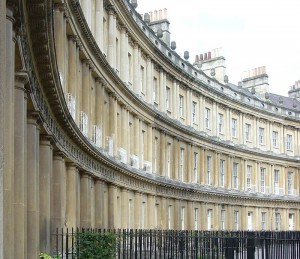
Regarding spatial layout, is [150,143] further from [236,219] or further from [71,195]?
[236,219]

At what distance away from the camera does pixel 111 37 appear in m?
32.0

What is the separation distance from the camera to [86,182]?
87.7 feet

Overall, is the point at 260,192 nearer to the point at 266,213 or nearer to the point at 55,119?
the point at 266,213

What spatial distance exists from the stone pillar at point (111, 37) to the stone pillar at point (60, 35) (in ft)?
31.1

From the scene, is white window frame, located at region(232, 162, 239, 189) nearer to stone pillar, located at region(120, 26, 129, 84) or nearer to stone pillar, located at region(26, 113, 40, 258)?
stone pillar, located at region(120, 26, 129, 84)

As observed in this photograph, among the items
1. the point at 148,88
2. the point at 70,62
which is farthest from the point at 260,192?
the point at 70,62

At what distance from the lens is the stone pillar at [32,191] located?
1582 centimetres

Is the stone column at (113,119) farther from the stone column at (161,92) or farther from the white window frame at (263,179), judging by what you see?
the white window frame at (263,179)

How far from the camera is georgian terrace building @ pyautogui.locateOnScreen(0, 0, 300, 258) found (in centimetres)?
1375

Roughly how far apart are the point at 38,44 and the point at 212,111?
1464 inches

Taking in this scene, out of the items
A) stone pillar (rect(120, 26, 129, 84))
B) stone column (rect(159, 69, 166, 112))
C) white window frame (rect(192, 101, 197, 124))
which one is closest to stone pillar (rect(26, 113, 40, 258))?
stone pillar (rect(120, 26, 129, 84))

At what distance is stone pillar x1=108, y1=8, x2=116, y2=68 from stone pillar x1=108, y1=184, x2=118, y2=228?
231 inches

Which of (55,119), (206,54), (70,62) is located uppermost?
(206,54)

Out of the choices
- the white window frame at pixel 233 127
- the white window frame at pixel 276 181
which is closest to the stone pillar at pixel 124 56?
the white window frame at pixel 233 127
